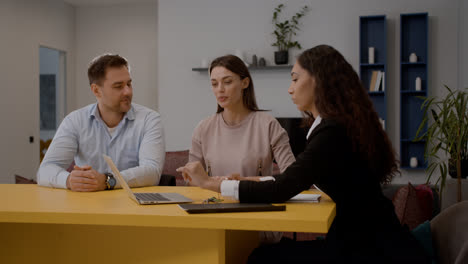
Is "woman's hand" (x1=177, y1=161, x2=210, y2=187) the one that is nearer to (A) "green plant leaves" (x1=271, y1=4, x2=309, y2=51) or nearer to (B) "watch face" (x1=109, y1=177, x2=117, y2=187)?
(B) "watch face" (x1=109, y1=177, x2=117, y2=187)

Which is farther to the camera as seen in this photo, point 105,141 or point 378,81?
point 378,81

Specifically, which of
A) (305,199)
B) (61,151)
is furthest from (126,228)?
(61,151)

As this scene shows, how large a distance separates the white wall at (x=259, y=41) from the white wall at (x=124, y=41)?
909mm

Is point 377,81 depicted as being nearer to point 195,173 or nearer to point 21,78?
point 21,78

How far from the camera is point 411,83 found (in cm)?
638

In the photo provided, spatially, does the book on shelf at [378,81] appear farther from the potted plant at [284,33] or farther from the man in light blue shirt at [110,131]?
the man in light blue shirt at [110,131]

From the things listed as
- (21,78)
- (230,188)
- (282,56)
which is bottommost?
(230,188)

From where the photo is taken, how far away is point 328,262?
1.54m

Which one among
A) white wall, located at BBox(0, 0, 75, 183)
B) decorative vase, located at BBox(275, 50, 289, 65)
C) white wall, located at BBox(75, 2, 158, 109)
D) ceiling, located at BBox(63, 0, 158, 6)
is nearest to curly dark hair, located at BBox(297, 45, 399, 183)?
decorative vase, located at BBox(275, 50, 289, 65)

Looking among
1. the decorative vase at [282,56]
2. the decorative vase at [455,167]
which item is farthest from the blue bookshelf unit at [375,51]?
the decorative vase at [455,167]

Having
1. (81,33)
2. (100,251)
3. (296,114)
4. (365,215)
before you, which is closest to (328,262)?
(365,215)

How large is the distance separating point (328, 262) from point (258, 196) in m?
0.30

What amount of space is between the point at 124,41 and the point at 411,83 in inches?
173

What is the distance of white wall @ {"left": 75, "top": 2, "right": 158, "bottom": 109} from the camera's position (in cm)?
786
